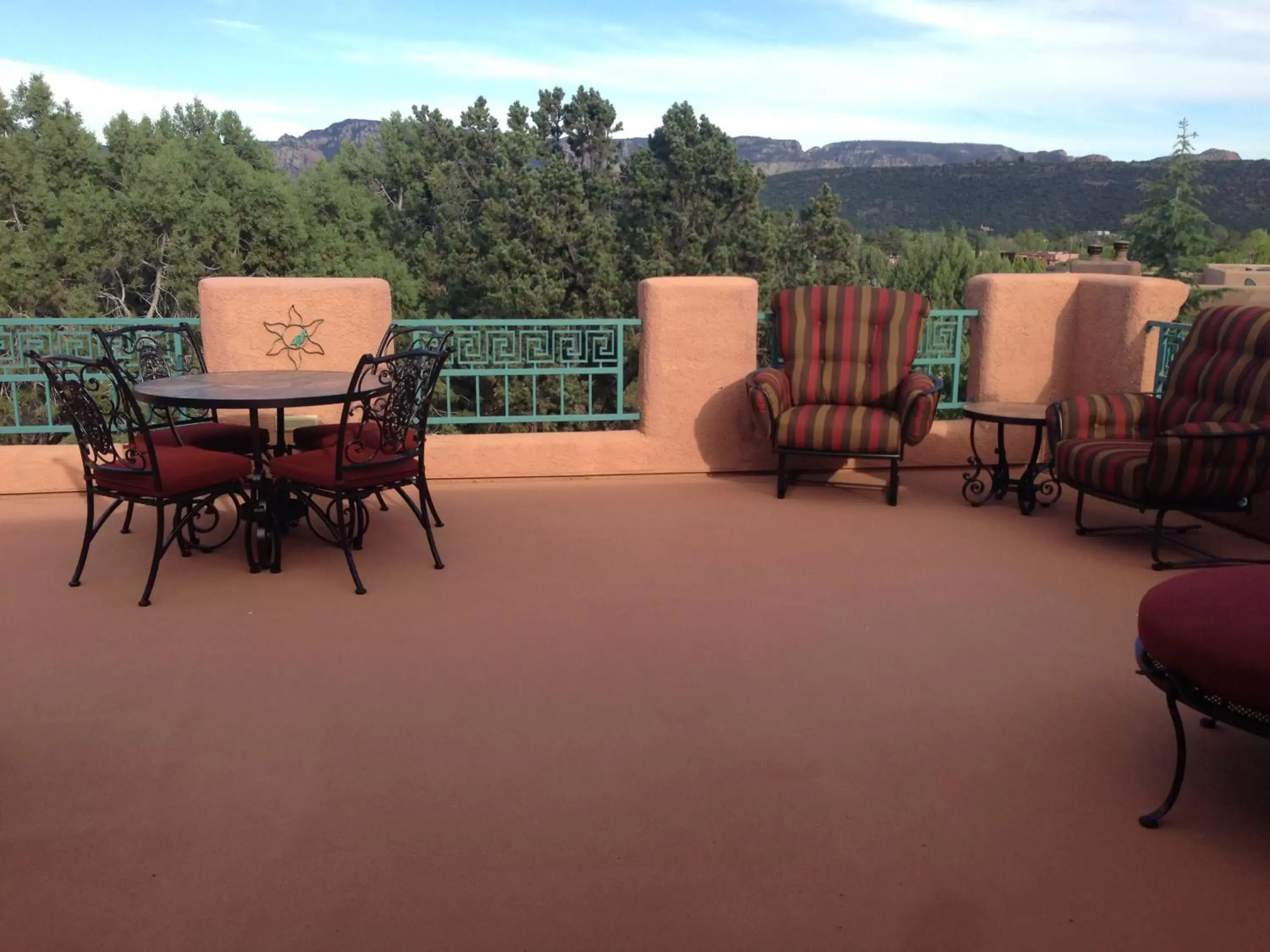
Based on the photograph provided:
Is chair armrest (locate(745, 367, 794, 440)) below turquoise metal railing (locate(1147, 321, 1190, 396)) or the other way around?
below

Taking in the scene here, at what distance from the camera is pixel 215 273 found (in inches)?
1010

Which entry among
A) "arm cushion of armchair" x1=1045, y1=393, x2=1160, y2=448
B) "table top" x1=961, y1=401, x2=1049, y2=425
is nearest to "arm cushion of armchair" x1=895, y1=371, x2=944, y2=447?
"table top" x1=961, y1=401, x2=1049, y2=425

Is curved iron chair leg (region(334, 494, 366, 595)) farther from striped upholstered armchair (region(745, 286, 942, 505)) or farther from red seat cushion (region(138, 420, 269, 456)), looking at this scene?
striped upholstered armchair (region(745, 286, 942, 505))

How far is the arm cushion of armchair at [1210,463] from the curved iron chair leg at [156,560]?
382 cm

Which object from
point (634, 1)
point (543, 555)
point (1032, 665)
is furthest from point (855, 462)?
point (634, 1)

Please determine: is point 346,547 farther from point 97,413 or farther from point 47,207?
point 47,207

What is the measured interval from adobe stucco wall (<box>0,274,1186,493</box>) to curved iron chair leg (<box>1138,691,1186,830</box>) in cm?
381

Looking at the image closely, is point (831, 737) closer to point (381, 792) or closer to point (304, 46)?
point (381, 792)

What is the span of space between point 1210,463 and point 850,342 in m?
2.04

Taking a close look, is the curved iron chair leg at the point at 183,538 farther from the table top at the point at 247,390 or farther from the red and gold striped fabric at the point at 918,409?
the red and gold striped fabric at the point at 918,409

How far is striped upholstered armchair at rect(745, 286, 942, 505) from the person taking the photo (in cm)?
539

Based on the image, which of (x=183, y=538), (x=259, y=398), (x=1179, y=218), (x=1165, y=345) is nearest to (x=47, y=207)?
(x=183, y=538)

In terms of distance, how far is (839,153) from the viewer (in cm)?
4150

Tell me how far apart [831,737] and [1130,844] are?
2.48 ft
